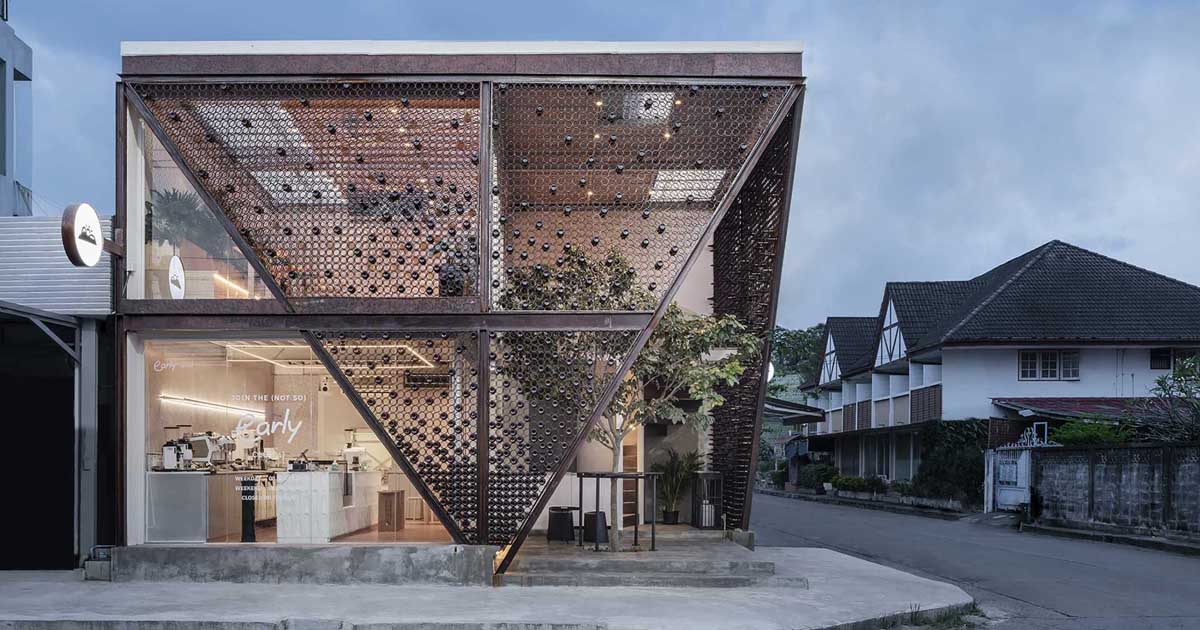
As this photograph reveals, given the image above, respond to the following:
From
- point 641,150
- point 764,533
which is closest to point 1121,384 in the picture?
point 764,533

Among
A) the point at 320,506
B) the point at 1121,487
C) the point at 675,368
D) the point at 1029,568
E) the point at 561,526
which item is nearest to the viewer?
the point at 320,506

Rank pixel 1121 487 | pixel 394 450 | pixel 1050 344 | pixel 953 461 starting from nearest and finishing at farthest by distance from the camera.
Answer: pixel 394 450 → pixel 1121 487 → pixel 953 461 → pixel 1050 344

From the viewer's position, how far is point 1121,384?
3142cm

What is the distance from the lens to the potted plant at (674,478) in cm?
1664

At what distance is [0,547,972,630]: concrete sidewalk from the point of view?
923 cm

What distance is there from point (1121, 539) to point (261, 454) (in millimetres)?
14913

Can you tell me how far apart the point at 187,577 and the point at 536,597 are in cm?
390

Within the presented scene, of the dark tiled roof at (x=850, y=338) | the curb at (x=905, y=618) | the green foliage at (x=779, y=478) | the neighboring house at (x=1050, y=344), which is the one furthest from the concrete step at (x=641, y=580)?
the green foliage at (x=779, y=478)

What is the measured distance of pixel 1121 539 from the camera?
63.5 feet

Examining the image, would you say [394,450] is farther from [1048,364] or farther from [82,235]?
[1048,364]

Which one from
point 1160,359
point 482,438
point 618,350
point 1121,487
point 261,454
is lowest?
point 1121,487

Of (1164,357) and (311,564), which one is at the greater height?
(1164,357)

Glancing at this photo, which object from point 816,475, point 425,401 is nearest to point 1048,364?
point 816,475

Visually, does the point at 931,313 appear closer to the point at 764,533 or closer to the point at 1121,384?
the point at 1121,384
